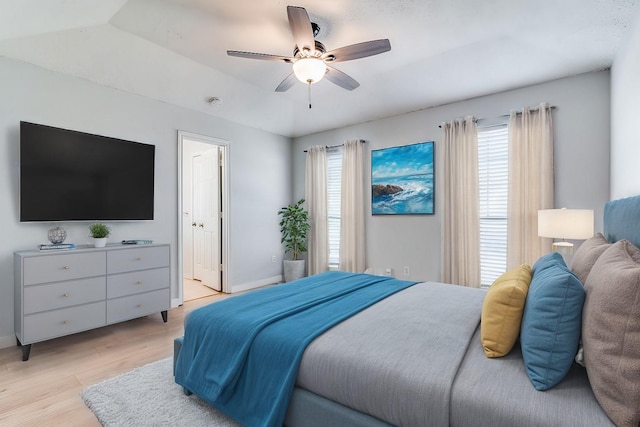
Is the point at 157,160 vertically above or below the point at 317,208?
above

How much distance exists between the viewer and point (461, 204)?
12.8 ft

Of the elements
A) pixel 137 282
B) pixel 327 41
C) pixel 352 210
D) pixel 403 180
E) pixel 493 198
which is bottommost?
pixel 137 282

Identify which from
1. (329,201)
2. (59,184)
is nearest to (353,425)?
(59,184)

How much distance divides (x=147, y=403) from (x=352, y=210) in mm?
3574

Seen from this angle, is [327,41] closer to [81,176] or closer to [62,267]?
[81,176]

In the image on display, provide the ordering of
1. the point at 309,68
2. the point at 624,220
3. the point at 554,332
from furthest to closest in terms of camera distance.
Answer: the point at 309,68 < the point at 624,220 < the point at 554,332

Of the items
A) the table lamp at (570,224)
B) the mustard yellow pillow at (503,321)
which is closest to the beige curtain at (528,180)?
the table lamp at (570,224)

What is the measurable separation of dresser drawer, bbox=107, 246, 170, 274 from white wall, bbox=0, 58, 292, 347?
0.48 meters

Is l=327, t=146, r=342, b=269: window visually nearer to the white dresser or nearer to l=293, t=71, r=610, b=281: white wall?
l=293, t=71, r=610, b=281: white wall

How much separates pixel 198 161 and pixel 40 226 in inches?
102

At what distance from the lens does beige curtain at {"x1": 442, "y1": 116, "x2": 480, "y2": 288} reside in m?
3.83

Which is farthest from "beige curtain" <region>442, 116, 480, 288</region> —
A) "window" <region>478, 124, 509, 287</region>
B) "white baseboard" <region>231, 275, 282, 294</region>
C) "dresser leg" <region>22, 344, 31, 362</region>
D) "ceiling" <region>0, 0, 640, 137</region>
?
"dresser leg" <region>22, 344, 31, 362</region>

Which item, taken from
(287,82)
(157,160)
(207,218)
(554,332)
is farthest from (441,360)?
(207,218)

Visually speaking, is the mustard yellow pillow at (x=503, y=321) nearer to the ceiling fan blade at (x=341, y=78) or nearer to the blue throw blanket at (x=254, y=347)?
the blue throw blanket at (x=254, y=347)
